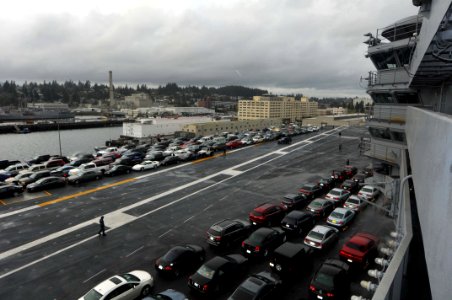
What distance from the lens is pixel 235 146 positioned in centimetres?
5772

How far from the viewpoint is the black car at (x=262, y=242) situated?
16406 mm

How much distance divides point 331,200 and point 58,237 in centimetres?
2153

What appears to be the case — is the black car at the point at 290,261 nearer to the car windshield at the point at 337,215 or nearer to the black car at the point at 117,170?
the car windshield at the point at 337,215

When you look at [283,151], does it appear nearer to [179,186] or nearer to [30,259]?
[179,186]

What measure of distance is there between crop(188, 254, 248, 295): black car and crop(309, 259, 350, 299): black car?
145 inches

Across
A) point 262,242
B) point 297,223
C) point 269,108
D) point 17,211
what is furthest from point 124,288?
point 269,108

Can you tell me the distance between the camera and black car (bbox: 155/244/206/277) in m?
14.7

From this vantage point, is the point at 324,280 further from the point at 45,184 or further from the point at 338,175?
the point at 45,184

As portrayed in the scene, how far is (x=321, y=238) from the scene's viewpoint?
1748cm

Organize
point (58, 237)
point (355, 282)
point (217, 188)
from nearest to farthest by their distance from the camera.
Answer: point (355, 282) < point (58, 237) < point (217, 188)

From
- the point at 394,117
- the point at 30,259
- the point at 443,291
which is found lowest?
the point at 30,259

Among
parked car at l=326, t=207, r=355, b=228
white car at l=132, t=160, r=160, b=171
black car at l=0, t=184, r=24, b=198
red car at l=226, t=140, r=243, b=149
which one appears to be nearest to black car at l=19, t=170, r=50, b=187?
black car at l=0, t=184, r=24, b=198

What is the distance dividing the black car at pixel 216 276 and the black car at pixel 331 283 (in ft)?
12.1

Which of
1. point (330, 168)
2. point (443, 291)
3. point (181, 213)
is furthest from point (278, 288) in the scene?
point (330, 168)
